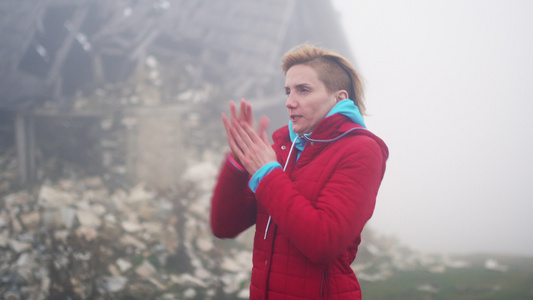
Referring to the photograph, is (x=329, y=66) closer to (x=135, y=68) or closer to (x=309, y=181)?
(x=309, y=181)

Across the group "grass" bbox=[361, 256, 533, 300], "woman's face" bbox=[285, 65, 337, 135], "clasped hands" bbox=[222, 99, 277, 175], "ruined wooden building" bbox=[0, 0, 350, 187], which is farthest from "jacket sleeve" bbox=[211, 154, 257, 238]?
"grass" bbox=[361, 256, 533, 300]

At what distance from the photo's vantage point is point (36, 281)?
3010 mm

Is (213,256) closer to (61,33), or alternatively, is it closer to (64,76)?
(64,76)

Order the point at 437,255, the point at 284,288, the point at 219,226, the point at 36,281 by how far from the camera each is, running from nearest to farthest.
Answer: the point at 284,288
the point at 219,226
the point at 36,281
the point at 437,255

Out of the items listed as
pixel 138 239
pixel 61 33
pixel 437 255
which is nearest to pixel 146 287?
pixel 138 239

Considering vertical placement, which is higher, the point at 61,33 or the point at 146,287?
the point at 61,33

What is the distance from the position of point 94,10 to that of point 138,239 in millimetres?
3011

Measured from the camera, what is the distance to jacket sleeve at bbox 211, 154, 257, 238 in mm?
1194

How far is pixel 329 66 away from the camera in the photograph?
1.15 meters

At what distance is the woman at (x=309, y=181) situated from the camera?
0.92 meters

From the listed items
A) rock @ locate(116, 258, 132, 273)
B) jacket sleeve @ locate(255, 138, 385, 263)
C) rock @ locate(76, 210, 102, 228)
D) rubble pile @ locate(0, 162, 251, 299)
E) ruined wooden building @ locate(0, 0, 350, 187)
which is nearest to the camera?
jacket sleeve @ locate(255, 138, 385, 263)

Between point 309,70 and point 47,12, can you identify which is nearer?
point 309,70

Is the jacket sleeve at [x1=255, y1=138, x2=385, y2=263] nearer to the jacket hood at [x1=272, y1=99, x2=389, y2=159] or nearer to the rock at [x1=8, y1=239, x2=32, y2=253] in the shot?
the jacket hood at [x1=272, y1=99, x2=389, y2=159]

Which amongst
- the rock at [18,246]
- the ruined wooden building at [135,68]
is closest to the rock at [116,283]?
the rock at [18,246]
